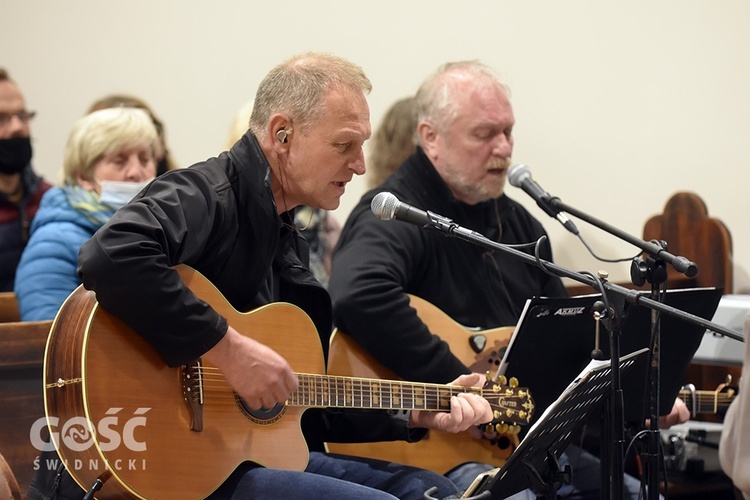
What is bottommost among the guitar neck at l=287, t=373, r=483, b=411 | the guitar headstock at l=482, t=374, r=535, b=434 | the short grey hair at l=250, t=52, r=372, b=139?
the guitar headstock at l=482, t=374, r=535, b=434

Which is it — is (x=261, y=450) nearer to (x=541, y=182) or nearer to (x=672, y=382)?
(x=672, y=382)

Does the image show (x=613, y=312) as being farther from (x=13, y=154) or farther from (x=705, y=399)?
(x=13, y=154)

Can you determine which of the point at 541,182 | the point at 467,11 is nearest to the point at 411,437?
the point at 541,182

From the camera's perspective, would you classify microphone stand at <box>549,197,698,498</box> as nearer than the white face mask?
Yes

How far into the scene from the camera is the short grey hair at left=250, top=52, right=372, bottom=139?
8.16 ft

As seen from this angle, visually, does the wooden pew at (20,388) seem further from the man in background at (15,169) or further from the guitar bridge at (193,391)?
the man in background at (15,169)

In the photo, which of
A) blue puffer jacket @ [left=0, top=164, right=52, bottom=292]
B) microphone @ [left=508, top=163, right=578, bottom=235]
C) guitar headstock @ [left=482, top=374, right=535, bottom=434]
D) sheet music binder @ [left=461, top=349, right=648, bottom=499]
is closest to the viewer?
sheet music binder @ [left=461, top=349, right=648, bottom=499]

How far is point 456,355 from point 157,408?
4.25 feet

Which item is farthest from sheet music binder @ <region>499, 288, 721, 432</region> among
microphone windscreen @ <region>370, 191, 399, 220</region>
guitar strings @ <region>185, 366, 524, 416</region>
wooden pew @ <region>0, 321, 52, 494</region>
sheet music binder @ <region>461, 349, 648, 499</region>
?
wooden pew @ <region>0, 321, 52, 494</region>

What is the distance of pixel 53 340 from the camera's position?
2.12m

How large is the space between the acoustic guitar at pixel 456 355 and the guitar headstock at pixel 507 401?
220 mm

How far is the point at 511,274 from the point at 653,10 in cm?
178

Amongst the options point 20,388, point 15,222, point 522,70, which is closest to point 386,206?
point 20,388

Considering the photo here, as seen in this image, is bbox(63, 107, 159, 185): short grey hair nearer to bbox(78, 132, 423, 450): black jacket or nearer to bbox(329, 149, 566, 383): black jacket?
bbox(329, 149, 566, 383): black jacket
